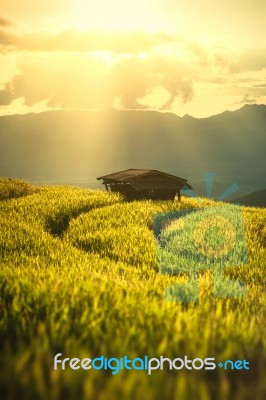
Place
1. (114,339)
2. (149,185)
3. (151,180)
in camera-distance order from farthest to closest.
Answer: (151,180) → (149,185) → (114,339)

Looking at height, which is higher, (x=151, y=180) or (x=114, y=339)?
(x=151, y=180)

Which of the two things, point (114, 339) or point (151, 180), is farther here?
point (151, 180)

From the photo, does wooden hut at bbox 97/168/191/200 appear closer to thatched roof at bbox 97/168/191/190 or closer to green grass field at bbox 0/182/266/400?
thatched roof at bbox 97/168/191/190

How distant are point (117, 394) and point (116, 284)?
3003 millimetres

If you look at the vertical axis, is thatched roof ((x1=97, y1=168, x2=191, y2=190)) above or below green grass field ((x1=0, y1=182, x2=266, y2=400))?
above

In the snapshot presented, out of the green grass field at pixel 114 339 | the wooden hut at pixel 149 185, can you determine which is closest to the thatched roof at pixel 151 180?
the wooden hut at pixel 149 185

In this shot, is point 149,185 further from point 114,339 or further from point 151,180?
point 114,339

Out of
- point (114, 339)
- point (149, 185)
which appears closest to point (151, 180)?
point (149, 185)

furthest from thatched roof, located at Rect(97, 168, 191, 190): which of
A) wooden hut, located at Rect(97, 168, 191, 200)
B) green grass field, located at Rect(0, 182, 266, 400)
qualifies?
green grass field, located at Rect(0, 182, 266, 400)

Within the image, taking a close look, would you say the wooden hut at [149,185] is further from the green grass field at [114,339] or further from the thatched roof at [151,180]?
the green grass field at [114,339]

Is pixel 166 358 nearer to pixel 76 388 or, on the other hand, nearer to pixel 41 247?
pixel 76 388

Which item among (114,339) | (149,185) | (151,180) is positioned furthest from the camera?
(151,180)

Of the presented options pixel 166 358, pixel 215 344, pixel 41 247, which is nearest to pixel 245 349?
pixel 215 344

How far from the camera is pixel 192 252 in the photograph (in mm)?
11750
